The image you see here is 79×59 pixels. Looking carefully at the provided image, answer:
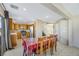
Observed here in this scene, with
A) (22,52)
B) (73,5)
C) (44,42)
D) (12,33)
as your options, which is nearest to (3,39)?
(12,33)

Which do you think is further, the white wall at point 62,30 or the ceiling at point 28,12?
the white wall at point 62,30

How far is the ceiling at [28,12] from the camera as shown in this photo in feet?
6.25

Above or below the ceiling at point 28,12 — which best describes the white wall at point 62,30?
below

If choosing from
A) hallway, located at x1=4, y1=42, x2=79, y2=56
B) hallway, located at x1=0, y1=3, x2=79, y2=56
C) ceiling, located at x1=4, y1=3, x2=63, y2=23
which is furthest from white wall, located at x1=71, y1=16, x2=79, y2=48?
ceiling, located at x1=4, y1=3, x2=63, y2=23

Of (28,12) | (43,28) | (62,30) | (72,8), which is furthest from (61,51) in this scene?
(28,12)

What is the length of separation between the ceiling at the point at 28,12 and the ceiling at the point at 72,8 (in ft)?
0.75

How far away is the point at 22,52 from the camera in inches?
76.8

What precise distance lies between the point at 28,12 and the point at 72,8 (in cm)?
84

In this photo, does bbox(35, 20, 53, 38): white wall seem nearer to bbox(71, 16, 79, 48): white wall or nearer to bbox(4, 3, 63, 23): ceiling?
bbox(4, 3, 63, 23): ceiling

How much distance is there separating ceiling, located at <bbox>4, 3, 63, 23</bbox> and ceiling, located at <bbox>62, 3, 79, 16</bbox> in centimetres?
23

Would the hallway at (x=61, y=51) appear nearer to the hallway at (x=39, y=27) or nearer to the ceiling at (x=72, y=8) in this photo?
the hallway at (x=39, y=27)

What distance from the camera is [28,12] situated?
1.94m

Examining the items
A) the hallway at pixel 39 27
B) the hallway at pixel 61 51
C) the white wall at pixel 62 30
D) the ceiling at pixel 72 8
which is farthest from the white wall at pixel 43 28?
the ceiling at pixel 72 8

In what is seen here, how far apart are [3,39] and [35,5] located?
2.89ft
